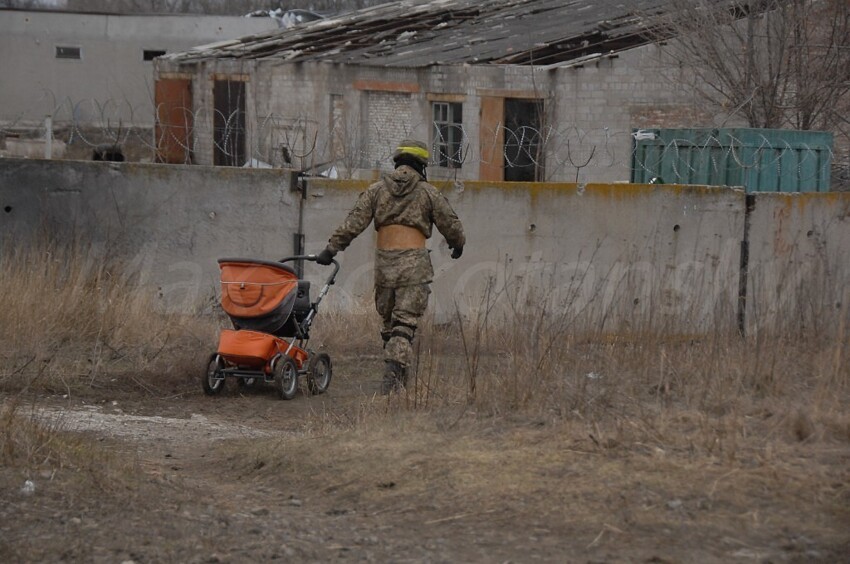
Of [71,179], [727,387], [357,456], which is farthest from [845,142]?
[357,456]

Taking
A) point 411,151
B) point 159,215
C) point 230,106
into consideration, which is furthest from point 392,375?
point 230,106

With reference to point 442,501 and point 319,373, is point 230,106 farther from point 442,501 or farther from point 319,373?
point 442,501

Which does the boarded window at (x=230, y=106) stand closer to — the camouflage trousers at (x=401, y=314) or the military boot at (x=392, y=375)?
the camouflage trousers at (x=401, y=314)

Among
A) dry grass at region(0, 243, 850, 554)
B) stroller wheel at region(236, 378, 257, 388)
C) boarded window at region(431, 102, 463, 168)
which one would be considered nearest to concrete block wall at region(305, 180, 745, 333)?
stroller wheel at region(236, 378, 257, 388)

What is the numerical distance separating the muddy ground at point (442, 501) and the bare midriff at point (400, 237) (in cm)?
224

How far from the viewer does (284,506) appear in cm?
567

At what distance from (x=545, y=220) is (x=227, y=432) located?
4847 mm

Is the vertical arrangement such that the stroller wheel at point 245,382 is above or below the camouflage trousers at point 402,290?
below

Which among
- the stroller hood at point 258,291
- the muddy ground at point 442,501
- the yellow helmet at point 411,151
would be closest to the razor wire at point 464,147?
the yellow helmet at point 411,151

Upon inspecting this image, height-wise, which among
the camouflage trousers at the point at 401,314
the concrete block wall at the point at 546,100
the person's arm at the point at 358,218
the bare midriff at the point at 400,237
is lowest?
the camouflage trousers at the point at 401,314

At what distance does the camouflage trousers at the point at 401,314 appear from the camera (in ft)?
28.4

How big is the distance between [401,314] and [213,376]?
4.86ft

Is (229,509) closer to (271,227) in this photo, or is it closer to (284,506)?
(284,506)

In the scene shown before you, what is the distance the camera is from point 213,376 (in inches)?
353
